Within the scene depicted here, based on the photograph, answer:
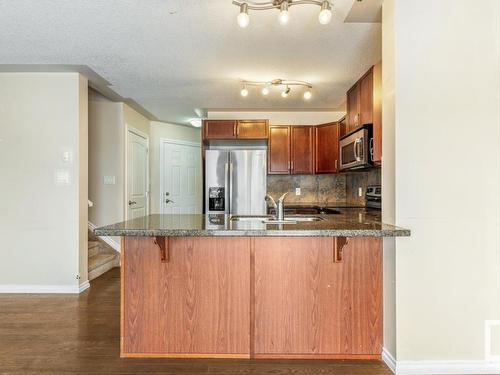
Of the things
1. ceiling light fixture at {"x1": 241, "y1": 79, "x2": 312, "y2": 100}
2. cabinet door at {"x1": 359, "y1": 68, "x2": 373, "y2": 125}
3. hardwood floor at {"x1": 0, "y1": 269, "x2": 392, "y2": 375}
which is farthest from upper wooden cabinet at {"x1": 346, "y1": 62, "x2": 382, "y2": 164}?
hardwood floor at {"x1": 0, "y1": 269, "x2": 392, "y2": 375}

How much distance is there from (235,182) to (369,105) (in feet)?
6.91

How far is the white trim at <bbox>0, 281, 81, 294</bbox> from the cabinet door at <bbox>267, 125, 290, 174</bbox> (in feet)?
9.34

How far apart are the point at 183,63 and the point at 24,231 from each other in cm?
245

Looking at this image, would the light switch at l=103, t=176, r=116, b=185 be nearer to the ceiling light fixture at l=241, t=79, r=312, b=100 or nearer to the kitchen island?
the ceiling light fixture at l=241, t=79, r=312, b=100

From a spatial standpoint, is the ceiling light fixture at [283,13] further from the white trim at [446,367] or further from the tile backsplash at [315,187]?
the tile backsplash at [315,187]

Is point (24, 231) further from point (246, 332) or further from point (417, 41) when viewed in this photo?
point (417, 41)

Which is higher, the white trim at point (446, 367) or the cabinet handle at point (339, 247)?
the cabinet handle at point (339, 247)

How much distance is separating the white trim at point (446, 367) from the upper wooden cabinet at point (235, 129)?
3.27m

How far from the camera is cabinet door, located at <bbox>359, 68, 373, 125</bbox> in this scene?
291cm

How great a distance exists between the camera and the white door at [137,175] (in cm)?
479

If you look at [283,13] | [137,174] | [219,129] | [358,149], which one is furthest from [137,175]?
[283,13]

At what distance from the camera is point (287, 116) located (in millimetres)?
4973

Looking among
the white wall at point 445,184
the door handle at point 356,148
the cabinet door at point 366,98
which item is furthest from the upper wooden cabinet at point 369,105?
the white wall at point 445,184

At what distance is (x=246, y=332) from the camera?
2100 millimetres
